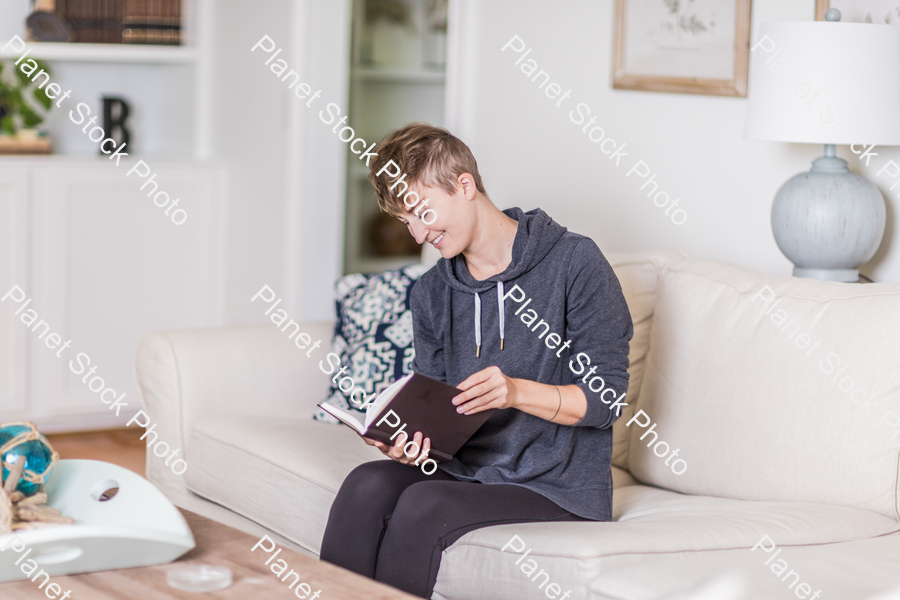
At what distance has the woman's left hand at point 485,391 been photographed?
1597mm

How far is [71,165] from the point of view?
143 inches

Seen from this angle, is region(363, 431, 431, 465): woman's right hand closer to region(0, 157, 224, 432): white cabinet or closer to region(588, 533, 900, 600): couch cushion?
region(588, 533, 900, 600): couch cushion

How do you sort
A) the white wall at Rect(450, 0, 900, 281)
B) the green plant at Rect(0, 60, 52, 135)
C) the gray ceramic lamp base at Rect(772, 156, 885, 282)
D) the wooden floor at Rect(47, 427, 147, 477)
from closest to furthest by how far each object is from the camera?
1. the gray ceramic lamp base at Rect(772, 156, 885, 282)
2. the white wall at Rect(450, 0, 900, 281)
3. the wooden floor at Rect(47, 427, 147, 477)
4. the green plant at Rect(0, 60, 52, 135)

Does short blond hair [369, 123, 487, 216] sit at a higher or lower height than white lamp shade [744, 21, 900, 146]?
lower

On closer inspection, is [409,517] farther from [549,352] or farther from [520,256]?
[520,256]

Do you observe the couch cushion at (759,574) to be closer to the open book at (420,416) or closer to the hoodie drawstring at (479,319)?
the open book at (420,416)

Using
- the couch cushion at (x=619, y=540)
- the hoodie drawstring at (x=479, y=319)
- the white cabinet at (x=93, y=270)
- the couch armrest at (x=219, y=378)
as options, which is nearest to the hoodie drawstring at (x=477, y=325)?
the hoodie drawstring at (x=479, y=319)

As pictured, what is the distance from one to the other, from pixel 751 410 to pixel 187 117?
2965 millimetres

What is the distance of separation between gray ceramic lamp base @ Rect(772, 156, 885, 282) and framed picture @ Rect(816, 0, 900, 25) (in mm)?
298

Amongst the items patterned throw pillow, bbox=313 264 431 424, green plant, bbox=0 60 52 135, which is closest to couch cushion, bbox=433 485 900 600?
patterned throw pillow, bbox=313 264 431 424

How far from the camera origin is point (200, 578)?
1300mm

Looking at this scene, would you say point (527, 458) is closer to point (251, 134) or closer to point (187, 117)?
point (251, 134)

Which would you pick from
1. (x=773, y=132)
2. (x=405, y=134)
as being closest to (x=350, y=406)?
(x=405, y=134)

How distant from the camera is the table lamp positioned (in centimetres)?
188
